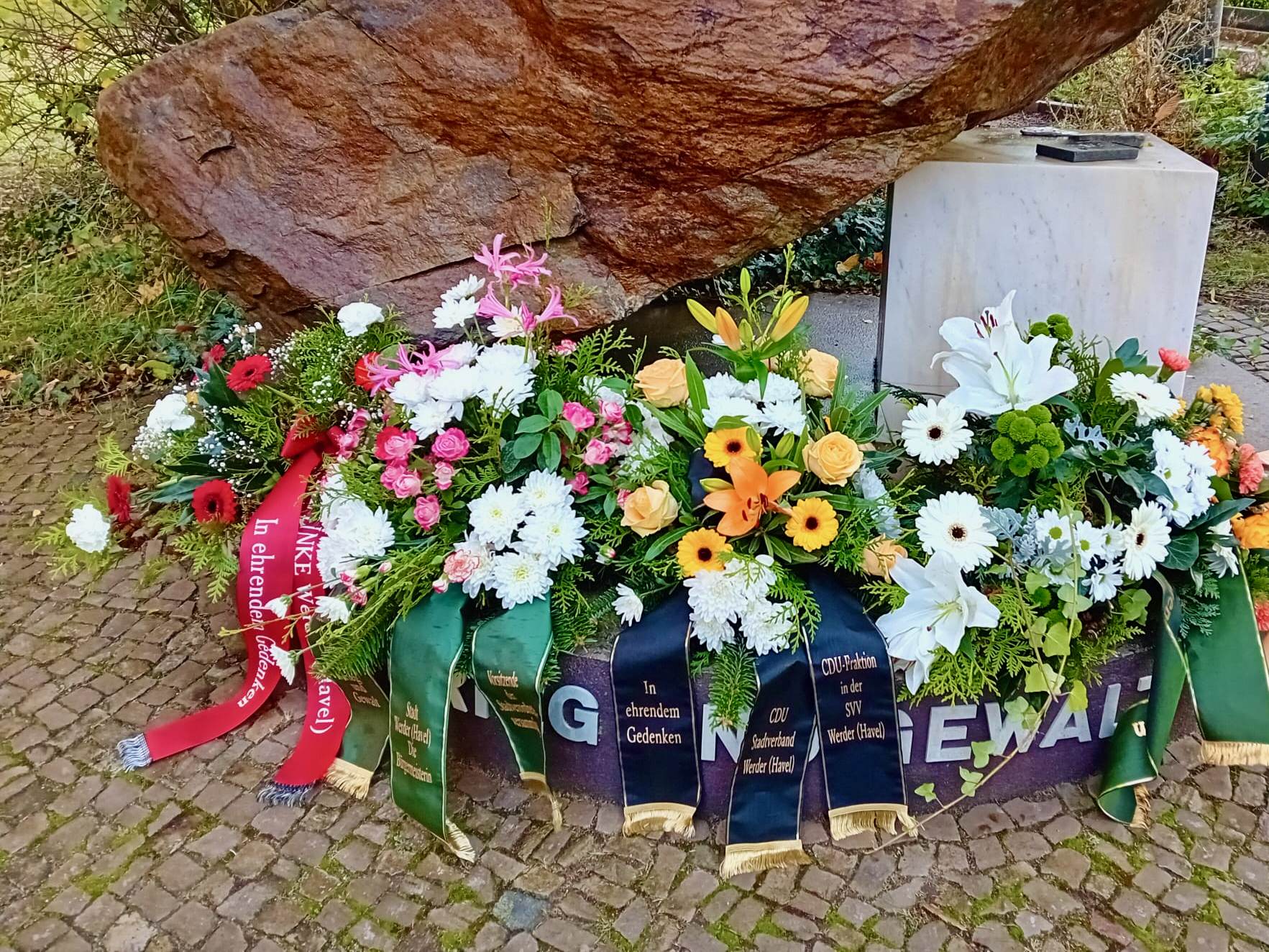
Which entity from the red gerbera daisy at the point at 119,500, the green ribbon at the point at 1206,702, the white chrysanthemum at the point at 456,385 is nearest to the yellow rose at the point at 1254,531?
the green ribbon at the point at 1206,702

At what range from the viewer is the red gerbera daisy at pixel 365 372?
2479 mm

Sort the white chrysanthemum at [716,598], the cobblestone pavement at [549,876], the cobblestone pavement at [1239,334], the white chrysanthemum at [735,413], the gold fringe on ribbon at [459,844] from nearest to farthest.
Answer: the cobblestone pavement at [549,876] < the white chrysanthemum at [716,598] < the gold fringe on ribbon at [459,844] < the white chrysanthemum at [735,413] < the cobblestone pavement at [1239,334]

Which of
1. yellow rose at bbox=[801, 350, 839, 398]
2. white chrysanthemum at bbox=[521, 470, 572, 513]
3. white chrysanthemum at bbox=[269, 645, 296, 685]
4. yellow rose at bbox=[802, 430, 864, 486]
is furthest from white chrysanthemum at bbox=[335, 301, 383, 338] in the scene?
yellow rose at bbox=[802, 430, 864, 486]

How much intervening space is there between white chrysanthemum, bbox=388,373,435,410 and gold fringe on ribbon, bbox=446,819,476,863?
0.99 m

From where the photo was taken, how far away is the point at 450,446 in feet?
7.29

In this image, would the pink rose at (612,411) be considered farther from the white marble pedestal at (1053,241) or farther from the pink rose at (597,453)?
the white marble pedestal at (1053,241)

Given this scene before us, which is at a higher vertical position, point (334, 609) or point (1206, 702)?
point (334, 609)

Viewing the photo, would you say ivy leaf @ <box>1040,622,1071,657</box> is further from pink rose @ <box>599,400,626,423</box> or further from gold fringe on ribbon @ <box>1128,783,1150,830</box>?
pink rose @ <box>599,400,626,423</box>

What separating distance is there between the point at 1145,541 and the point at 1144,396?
42 cm

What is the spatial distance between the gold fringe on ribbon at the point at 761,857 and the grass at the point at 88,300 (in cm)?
428

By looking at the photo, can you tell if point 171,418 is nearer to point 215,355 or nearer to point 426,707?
point 215,355

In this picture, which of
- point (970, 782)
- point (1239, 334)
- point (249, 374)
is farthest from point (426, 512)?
point (1239, 334)

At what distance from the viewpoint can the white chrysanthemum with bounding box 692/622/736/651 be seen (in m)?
2.06

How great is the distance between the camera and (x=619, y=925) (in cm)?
195
